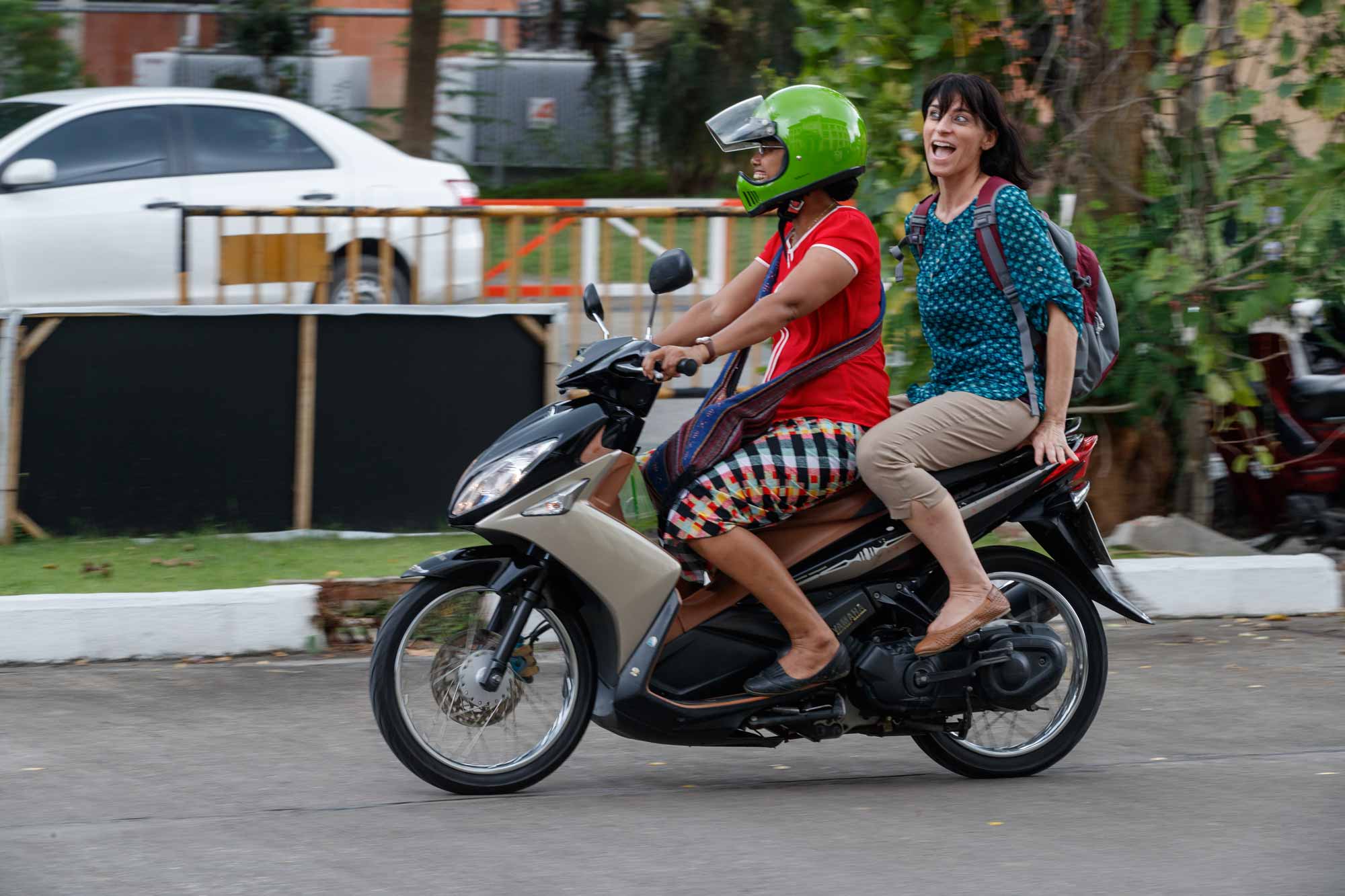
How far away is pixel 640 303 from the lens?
9.40 m

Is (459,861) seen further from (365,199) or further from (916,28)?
(365,199)

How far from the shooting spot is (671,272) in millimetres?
4227

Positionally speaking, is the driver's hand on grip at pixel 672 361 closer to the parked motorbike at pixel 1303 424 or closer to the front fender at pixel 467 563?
the front fender at pixel 467 563

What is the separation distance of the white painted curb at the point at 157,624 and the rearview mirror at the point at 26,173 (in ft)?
15.0

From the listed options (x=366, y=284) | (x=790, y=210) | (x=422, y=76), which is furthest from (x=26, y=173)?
(x=422, y=76)

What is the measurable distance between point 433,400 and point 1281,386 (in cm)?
385

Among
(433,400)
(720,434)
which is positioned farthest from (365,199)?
(720,434)

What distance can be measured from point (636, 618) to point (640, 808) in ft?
1.62

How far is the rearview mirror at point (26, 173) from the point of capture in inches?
396

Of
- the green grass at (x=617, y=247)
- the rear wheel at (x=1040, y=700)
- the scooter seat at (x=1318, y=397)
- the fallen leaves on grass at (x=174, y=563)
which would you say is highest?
the green grass at (x=617, y=247)

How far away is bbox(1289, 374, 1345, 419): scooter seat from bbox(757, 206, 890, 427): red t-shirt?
4.02 metres

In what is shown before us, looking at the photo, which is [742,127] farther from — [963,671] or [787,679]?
[963,671]

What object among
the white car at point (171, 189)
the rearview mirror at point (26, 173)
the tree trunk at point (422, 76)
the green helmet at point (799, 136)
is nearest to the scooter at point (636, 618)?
the green helmet at point (799, 136)

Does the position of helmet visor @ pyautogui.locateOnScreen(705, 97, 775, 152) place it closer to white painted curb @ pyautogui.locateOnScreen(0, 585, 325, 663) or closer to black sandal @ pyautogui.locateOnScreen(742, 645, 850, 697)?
black sandal @ pyautogui.locateOnScreen(742, 645, 850, 697)
